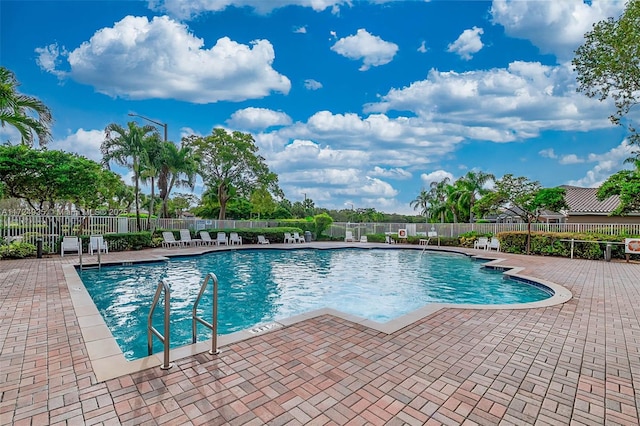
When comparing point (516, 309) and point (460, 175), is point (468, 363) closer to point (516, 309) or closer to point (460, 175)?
point (516, 309)

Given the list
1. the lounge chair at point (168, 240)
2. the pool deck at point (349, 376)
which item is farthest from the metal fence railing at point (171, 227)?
the pool deck at point (349, 376)

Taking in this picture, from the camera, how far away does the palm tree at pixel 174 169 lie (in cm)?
1861

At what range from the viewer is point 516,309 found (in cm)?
556

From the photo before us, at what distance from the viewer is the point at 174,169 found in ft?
61.6

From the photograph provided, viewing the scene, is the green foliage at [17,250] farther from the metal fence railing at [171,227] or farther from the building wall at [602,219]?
the building wall at [602,219]

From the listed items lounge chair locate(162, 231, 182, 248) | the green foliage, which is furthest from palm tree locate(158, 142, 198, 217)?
the green foliage

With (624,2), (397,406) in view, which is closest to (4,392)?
(397,406)

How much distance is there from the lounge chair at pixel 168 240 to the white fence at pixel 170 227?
4.46ft

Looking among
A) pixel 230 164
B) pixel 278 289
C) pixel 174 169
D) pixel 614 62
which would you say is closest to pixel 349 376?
pixel 614 62

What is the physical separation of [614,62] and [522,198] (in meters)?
16.5

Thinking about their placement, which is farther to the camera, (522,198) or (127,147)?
(522,198)

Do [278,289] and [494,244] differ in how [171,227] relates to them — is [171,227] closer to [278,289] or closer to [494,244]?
[278,289]

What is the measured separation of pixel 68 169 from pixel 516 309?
51.3ft

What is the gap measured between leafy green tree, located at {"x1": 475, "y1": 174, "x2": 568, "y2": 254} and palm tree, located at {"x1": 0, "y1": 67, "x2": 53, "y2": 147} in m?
20.1
